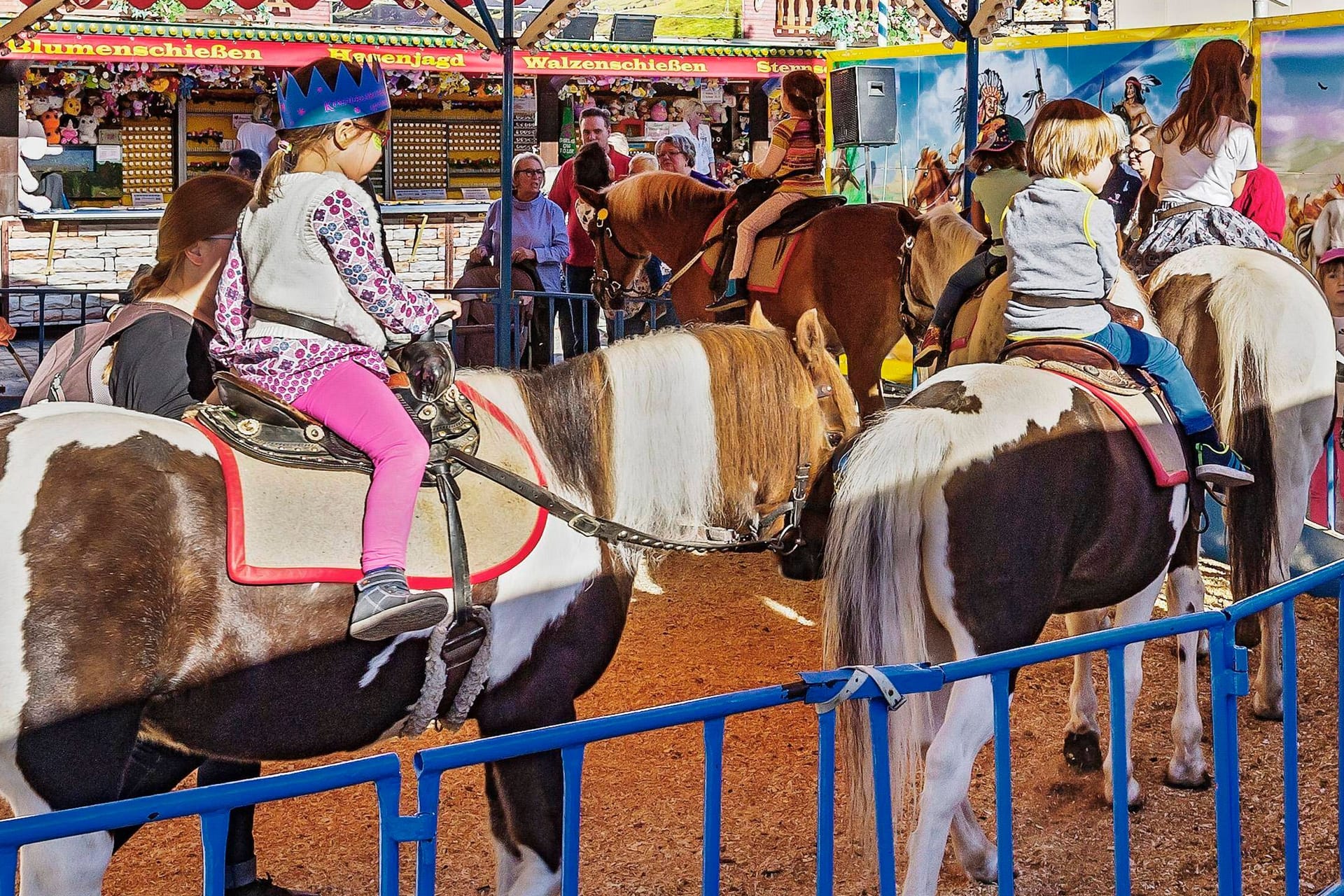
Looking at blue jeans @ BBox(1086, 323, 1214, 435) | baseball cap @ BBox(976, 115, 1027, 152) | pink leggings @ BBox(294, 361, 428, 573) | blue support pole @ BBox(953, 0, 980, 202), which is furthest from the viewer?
blue support pole @ BBox(953, 0, 980, 202)

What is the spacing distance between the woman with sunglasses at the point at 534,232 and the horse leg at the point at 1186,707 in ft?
21.3

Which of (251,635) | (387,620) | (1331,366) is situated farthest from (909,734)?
(1331,366)

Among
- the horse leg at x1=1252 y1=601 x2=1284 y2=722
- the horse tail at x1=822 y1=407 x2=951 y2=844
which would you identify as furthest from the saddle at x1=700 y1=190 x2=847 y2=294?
the horse tail at x1=822 y1=407 x2=951 y2=844

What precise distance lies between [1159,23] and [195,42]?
508 inches

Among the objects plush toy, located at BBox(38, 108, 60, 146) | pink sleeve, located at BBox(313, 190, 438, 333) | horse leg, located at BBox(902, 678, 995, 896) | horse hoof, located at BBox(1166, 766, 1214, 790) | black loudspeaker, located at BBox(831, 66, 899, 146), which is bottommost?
horse hoof, located at BBox(1166, 766, 1214, 790)

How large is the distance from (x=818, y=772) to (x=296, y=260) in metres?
1.51

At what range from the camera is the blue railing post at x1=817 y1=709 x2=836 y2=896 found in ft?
6.97

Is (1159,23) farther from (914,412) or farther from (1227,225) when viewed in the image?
(914,412)

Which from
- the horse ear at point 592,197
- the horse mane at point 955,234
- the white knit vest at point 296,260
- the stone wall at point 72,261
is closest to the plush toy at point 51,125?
the stone wall at point 72,261

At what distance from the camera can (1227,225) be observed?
17.9ft

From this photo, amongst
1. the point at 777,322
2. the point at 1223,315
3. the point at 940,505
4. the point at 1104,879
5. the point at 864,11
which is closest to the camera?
the point at 940,505

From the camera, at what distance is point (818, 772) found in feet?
7.55

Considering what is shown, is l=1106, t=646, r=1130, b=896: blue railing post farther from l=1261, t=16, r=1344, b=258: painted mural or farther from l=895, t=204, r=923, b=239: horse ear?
l=1261, t=16, r=1344, b=258: painted mural

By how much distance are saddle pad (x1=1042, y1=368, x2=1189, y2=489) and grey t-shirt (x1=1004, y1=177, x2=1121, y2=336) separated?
0.21 metres
